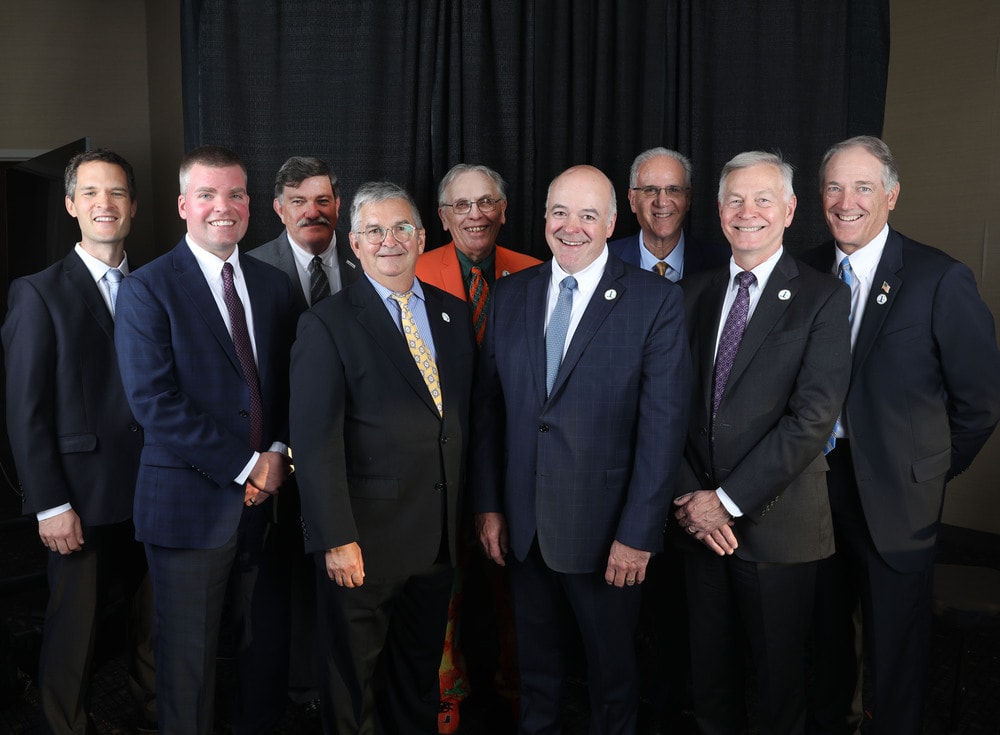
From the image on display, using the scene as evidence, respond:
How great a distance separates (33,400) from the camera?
2279 mm

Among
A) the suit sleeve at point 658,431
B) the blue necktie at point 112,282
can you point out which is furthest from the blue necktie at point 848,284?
the blue necktie at point 112,282

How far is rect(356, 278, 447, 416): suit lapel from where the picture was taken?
7.22 feet

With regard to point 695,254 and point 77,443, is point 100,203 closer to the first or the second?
point 77,443

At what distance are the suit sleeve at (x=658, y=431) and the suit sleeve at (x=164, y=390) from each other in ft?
3.49

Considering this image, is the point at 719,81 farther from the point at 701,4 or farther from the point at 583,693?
the point at 583,693

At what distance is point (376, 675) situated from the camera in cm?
239

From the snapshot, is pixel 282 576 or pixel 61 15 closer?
pixel 282 576

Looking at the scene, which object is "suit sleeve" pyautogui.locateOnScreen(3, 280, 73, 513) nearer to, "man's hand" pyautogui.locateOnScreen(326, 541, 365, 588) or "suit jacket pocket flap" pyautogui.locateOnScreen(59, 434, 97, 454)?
"suit jacket pocket flap" pyautogui.locateOnScreen(59, 434, 97, 454)

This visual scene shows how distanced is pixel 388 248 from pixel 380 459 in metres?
0.58

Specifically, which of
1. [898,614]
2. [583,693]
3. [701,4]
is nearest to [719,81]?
[701,4]

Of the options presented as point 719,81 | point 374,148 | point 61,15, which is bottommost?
point 374,148

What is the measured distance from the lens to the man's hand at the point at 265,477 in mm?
2238

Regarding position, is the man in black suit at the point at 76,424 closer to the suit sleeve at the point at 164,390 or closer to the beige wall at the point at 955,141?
the suit sleeve at the point at 164,390

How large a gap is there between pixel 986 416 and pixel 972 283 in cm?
39
